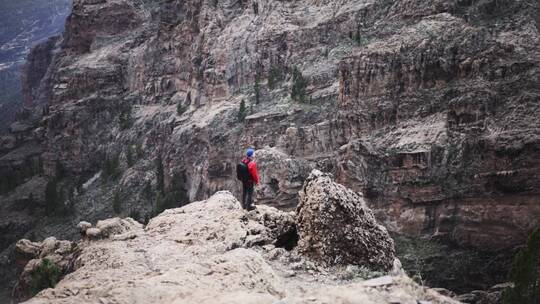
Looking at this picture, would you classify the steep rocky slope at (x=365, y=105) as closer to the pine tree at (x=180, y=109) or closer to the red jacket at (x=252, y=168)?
the pine tree at (x=180, y=109)

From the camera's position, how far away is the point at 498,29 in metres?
79.2

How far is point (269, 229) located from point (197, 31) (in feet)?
389

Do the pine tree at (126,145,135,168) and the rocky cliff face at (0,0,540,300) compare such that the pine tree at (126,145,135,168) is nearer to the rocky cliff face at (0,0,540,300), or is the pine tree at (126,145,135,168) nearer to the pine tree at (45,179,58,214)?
the rocky cliff face at (0,0,540,300)

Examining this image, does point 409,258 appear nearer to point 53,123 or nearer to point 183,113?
point 183,113

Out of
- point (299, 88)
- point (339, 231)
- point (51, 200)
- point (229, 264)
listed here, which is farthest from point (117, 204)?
point (229, 264)

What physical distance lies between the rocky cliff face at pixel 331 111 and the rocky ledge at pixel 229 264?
57.1 metres

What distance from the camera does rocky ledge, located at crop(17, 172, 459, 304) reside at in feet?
40.2

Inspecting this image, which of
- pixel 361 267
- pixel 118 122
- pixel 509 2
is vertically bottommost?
pixel 118 122

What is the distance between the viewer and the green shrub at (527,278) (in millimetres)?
44125

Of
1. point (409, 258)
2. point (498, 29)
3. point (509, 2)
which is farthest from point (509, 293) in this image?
point (509, 2)

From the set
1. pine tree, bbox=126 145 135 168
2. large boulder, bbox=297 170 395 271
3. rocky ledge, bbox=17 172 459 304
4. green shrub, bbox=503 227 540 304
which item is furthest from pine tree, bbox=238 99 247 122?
large boulder, bbox=297 170 395 271

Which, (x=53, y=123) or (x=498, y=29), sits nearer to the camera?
(x=498, y=29)

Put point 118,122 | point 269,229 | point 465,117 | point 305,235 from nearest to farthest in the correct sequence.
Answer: point 305,235
point 269,229
point 465,117
point 118,122

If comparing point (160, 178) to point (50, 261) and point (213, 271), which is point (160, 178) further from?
point (213, 271)
